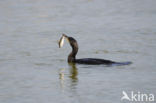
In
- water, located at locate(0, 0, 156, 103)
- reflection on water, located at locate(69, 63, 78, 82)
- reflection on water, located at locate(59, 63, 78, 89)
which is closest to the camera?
water, located at locate(0, 0, 156, 103)

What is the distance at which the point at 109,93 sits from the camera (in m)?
12.2

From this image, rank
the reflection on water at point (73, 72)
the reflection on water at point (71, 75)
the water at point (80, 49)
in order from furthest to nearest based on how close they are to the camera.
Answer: the reflection on water at point (73, 72)
the reflection on water at point (71, 75)
the water at point (80, 49)

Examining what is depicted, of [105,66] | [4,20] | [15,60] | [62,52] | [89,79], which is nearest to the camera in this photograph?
[89,79]

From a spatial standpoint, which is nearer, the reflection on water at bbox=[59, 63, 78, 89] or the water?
the water

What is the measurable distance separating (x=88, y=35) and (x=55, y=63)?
Answer: 14.4 feet

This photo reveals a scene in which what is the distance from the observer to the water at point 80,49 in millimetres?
12562

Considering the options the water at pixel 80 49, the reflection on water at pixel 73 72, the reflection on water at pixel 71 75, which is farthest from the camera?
the reflection on water at pixel 73 72

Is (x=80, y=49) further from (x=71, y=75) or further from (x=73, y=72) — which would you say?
(x=71, y=75)

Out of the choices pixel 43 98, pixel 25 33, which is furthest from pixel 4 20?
pixel 43 98

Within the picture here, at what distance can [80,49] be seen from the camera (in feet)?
58.9

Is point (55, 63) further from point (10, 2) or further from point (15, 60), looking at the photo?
point (10, 2)

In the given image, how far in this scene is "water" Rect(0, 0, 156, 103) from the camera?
1256 centimetres

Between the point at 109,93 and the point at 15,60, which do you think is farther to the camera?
the point at 15,60

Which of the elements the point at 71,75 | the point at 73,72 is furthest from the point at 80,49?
the point at 71,75
